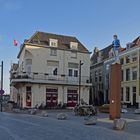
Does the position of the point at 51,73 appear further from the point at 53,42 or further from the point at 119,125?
the point at 119,125

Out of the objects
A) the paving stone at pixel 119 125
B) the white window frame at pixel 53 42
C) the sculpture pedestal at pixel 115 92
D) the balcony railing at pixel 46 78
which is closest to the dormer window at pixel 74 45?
the white window frame at pixel 53 42

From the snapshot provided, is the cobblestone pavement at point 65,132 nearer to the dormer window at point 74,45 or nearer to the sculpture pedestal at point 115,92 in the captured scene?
the sculpture pedestal at point 115,92

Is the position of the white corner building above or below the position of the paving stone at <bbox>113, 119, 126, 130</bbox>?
above

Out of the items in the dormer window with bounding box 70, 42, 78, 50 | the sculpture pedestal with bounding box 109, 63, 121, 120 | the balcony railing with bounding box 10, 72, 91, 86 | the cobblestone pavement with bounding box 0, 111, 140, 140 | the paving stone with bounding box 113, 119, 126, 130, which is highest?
the dormer window with bounding box 70, 42, 78, 50

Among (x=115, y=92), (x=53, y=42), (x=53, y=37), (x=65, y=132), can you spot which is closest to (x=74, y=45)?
(x=53, y=37)

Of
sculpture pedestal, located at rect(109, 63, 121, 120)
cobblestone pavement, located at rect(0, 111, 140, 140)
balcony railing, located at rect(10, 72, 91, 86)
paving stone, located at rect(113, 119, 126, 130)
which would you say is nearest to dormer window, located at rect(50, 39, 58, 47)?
balcony railing, located at rect(10, 72, 91, 86)

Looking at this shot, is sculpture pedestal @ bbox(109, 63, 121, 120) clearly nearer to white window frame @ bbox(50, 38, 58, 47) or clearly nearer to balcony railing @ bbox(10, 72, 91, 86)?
balcony railing @ bbox(10, 72, 91, 86)

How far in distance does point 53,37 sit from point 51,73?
A: 7.17m

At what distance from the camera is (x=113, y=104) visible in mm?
24359

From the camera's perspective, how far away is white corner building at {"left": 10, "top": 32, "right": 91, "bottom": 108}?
164ft

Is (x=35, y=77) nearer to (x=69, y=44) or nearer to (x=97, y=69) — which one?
(x=69, y=44)

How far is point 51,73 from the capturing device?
5172 cm

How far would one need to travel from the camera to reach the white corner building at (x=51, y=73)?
4991 cm

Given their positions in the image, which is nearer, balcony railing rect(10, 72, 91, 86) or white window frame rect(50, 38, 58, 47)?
balcony railing rect(10, 72, 91, 86)
